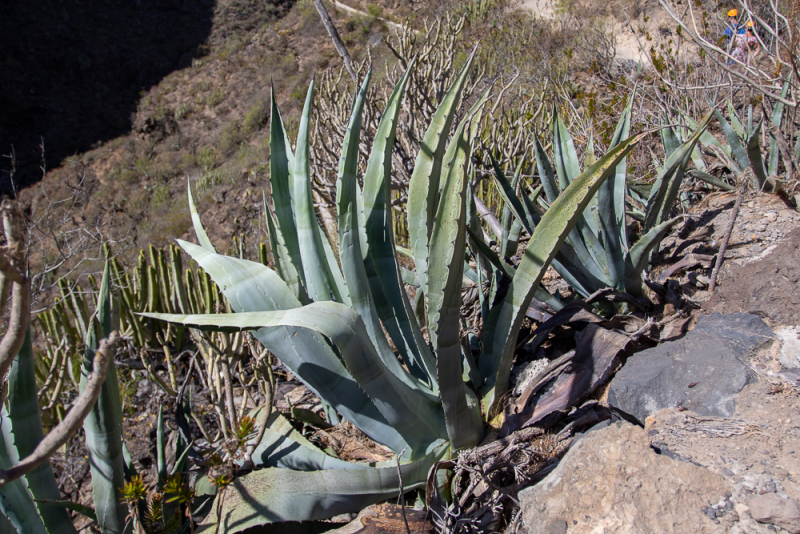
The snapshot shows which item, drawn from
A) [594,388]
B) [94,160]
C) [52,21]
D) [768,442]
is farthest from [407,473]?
[52,21]

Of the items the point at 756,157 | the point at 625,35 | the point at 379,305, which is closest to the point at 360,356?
the point at 379,305

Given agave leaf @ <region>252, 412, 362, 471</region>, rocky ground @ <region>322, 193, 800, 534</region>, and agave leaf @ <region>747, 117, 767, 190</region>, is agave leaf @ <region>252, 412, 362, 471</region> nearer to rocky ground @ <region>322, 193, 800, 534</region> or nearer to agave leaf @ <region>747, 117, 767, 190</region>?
rocky ground @ <region>322, 193, 800, 534</region>

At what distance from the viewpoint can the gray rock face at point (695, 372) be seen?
141 centimetres

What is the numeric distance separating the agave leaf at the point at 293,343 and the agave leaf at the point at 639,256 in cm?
110

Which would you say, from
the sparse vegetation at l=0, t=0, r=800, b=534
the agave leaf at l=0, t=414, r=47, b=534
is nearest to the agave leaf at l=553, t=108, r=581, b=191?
the sparse vegetation at l=0, t=0, r=800, b=534

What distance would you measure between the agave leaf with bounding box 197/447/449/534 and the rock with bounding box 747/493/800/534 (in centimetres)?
80

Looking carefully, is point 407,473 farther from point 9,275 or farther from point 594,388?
point 9,275

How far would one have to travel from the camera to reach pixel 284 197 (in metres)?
1.72

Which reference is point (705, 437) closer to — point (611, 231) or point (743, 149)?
point (611, 231)

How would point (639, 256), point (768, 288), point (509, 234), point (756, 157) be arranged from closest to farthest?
point (768, 288), point (639, 256), point (509, 234), point (756, 157)

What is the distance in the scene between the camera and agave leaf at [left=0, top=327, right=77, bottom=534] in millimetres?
1304

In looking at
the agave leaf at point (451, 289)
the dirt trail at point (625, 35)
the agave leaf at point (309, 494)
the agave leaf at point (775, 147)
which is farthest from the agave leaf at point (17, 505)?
the dirt trail at point (625, 35)

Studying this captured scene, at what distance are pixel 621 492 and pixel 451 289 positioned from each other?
2.02 feet

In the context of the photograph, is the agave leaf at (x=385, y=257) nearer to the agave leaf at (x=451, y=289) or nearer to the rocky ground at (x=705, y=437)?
the agave leaf at (x=451, y=289)
